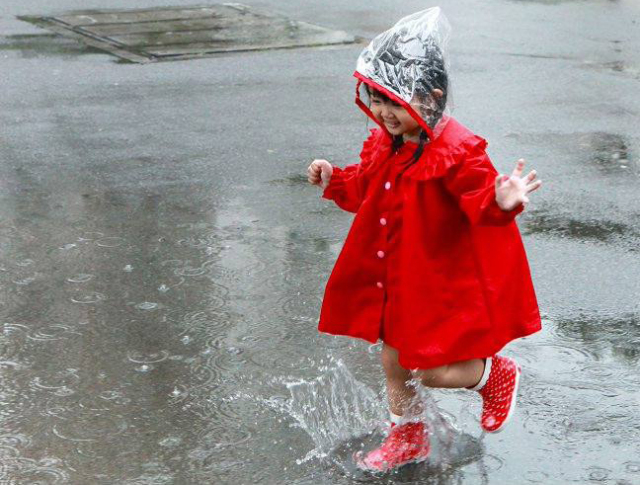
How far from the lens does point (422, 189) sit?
11.5ft

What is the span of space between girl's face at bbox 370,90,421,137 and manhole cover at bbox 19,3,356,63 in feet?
24.0

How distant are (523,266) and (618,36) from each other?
29.9ft

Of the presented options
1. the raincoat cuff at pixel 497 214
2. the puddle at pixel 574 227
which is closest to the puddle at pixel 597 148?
the puddle at pixel 574 227

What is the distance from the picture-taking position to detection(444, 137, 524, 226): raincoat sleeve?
3.27 metres

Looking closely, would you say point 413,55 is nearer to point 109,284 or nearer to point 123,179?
point 109,284

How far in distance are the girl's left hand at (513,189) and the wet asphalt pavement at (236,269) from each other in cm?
100

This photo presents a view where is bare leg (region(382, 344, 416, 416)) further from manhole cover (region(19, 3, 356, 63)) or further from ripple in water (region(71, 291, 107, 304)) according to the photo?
manhole cover (region(19, 3, 356, 63))

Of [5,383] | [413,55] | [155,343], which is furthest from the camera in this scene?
[155,343]

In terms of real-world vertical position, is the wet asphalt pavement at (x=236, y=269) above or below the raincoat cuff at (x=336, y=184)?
below

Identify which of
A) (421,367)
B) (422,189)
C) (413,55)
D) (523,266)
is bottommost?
(421,367)

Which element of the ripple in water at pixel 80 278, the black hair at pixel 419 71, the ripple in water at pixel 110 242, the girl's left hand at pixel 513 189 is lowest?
the ripple in water at pixel 80 278

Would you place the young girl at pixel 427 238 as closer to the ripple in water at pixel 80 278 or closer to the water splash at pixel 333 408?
the water splash at pixel 333 408

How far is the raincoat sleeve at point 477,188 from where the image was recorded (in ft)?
10.7

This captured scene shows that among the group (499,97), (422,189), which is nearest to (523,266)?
(422,189)
